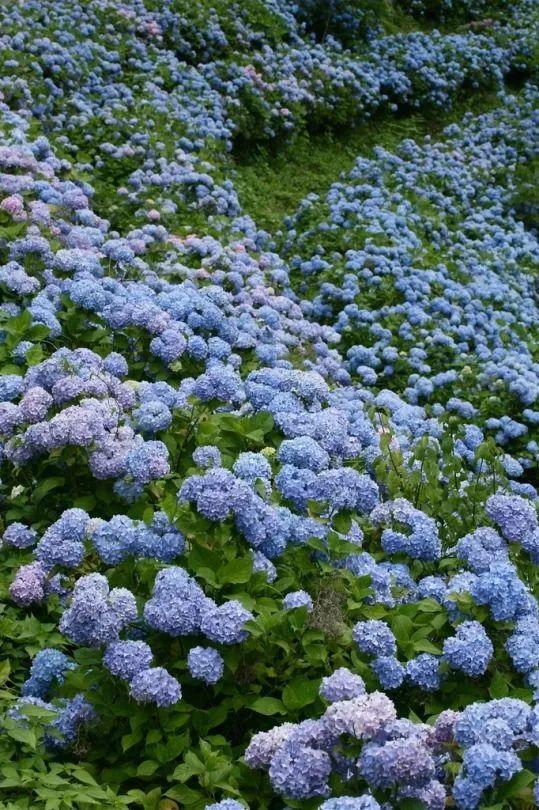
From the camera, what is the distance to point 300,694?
8.24ft

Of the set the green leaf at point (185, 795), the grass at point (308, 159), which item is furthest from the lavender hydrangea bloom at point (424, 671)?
the grass at point (308, 159)

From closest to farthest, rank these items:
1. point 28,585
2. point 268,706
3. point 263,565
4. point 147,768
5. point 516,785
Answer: point 516,785, point 147,768, point 268,706, point 263,565, point 28,585

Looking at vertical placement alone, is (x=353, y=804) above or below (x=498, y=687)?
above

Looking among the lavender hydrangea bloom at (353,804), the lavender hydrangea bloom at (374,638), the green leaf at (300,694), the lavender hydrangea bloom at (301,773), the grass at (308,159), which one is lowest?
the grass at (308,159)

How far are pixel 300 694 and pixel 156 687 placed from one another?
1.31 ft

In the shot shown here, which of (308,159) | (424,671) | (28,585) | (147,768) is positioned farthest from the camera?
(308,159)

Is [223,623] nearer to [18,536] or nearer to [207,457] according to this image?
[207,457]

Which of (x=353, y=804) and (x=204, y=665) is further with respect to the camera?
(x=204, y=665)

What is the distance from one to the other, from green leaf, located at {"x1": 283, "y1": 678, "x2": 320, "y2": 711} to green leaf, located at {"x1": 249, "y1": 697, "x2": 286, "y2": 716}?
0.02m

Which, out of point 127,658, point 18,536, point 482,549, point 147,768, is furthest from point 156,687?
point 482,549

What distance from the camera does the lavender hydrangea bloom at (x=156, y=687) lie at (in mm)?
2363

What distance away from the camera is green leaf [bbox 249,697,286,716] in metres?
2.49

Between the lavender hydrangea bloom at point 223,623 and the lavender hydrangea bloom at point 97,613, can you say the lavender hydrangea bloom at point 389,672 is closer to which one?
the lavender hydrangea bloom at point 223,623

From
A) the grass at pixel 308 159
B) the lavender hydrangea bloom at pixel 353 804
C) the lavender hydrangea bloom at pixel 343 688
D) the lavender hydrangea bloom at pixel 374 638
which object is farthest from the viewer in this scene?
the grass at pixel 308 159
